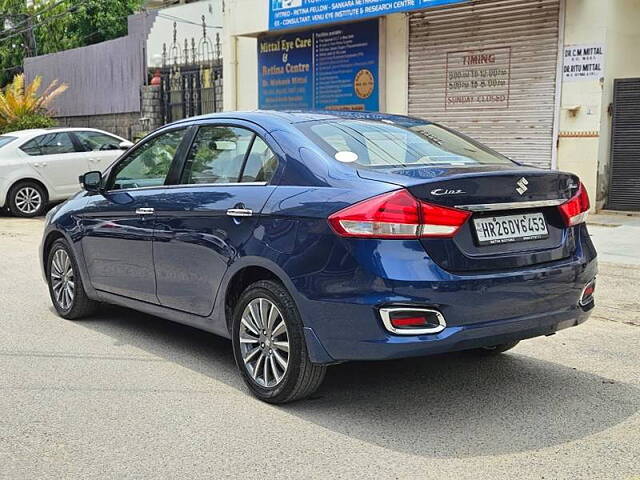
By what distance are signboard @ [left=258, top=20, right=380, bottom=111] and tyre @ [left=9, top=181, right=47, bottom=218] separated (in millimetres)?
4874

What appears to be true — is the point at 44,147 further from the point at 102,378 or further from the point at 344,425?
the point at 344,425

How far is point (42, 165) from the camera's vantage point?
45.8 feet

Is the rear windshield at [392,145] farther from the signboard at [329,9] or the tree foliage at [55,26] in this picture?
the tree foliage at [55,26]

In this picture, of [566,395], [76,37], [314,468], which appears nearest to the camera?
[314,468]

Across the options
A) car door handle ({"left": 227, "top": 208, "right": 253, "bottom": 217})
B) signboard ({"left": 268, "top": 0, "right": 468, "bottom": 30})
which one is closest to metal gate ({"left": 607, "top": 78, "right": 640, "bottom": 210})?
signboard ({"left": 268, "top": 0, "right": 468, "bottom": 30})

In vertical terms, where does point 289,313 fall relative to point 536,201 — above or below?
below

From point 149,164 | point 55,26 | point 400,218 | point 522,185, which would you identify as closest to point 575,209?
point 522,185

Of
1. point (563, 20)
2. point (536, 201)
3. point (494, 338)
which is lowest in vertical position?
point (494, 338)

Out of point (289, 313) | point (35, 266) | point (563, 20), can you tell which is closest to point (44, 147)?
point (35, 266)

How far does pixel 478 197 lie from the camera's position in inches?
156

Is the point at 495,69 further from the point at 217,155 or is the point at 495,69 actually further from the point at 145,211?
the point at 145,211

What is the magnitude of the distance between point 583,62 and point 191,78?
37.2 feet

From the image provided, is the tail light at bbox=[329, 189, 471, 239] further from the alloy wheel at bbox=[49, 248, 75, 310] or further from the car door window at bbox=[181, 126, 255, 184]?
the alloy wheel at bbox=[49, 248, 75, 310]

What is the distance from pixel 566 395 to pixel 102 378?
2870 mm
